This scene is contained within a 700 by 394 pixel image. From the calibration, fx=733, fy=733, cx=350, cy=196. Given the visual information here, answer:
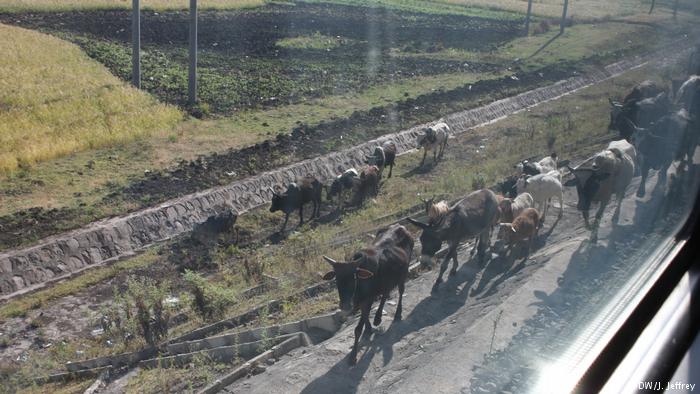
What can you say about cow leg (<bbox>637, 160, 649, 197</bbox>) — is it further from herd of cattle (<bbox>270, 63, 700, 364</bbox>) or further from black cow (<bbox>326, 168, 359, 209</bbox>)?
black cow (<bbox>326, 168, 359, 209</bbox>)

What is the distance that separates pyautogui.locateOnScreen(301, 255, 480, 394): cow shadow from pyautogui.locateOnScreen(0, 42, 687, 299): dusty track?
7171 mm

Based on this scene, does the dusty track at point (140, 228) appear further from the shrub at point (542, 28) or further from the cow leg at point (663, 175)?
the shrub at point (542, 28)

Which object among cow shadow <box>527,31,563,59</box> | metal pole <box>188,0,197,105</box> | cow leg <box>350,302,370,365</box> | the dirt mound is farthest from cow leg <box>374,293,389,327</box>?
cow shadow <box>527,31,563,59</box>

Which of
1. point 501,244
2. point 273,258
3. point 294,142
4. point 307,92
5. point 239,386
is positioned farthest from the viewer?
point 307,92

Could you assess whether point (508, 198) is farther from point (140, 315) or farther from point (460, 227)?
point (140, 315)

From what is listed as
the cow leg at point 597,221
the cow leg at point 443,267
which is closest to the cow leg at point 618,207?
the cow leg at point 597,221

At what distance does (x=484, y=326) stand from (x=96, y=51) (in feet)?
93.6

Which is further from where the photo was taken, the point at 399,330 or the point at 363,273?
the point at 399,330

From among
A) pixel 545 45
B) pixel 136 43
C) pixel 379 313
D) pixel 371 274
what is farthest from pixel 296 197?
pixel 545 45

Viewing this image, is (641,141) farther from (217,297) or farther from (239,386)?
(239,386)

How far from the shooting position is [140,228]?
1684 cm

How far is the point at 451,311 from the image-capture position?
1189 cm

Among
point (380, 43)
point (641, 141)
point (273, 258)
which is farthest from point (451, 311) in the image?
point (380, 43)

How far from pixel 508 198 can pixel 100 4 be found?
1386 inches
